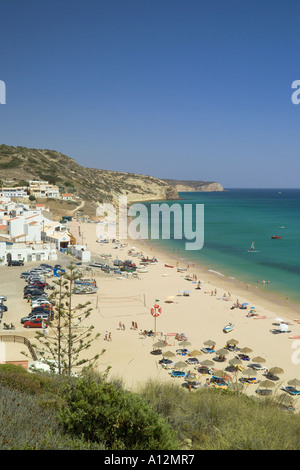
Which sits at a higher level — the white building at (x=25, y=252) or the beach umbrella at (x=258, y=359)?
the white building at (x=25, y=252)

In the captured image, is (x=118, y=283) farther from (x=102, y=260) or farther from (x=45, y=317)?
(x=45, y=317)

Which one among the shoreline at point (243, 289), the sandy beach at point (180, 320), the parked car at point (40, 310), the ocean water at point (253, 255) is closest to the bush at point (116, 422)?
the sandy beach at point (180, 320)

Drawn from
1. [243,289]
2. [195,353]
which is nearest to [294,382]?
[195,353]

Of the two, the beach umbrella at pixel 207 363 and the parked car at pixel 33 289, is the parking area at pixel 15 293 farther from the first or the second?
the beach umbrella at pixel 207 363

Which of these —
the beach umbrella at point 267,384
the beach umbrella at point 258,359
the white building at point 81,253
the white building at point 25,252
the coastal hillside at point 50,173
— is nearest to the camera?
the beach umbrella at point 267,384
